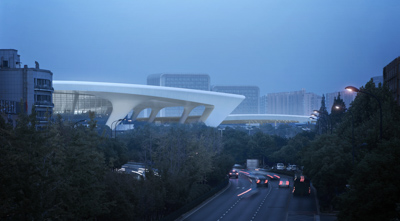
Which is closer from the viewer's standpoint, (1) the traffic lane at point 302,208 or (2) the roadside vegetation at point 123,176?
(2) the roadside vegetation at point 123,176

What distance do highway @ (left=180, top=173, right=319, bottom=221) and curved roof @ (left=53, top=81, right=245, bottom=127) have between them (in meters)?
42.2

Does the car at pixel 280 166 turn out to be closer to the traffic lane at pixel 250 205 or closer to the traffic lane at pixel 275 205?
the traffic lane at pixel 275 205

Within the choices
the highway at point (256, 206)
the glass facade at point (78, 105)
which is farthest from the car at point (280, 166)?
the glass facade at point (78, 105)

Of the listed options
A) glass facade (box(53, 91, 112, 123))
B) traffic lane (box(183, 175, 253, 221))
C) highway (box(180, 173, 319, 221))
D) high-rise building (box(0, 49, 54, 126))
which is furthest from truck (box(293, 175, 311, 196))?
glass facade (box(53, 91, 112, 123))

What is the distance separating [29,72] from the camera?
3791 centimetres

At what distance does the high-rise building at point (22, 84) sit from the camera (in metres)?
36.5

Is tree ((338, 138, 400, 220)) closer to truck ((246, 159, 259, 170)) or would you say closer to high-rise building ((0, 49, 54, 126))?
high-rise building ((0, 49, 54, 126))

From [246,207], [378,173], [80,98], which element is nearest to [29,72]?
[246,207]

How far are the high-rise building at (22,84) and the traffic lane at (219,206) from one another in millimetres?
13926

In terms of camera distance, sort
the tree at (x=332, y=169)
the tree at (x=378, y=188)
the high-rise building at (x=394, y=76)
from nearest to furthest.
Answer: the tree at (x=378, y=188), the tree at (x=332, y=169), the high-rise building at (x=394, y=76)

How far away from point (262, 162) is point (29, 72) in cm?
5700

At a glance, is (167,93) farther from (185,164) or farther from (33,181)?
(33,181)

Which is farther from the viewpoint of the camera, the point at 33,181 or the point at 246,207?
the point at 246,207

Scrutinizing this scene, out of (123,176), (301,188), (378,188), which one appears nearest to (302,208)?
(301,188)
